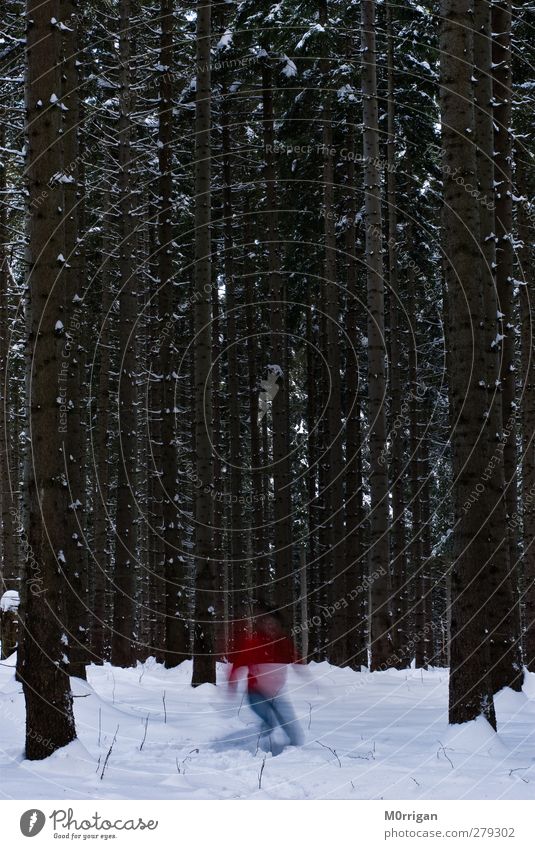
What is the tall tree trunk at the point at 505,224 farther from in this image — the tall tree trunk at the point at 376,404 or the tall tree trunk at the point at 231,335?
the tall tree trunk at the point at 231,335

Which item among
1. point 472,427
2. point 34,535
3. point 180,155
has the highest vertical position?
point 180,155

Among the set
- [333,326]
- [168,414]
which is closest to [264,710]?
[168,414]

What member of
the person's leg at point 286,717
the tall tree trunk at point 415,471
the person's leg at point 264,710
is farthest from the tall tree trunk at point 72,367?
the tall tree trunk at point 415,471

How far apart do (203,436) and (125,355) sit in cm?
364

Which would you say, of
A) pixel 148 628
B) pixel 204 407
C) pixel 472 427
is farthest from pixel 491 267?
pixel 148 628

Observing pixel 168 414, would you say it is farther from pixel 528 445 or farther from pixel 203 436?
pixel 528 445

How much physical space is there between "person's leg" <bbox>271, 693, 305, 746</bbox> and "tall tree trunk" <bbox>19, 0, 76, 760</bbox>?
7.17 ft

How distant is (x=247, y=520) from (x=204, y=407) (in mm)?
25998

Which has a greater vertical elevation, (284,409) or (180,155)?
(180,155)

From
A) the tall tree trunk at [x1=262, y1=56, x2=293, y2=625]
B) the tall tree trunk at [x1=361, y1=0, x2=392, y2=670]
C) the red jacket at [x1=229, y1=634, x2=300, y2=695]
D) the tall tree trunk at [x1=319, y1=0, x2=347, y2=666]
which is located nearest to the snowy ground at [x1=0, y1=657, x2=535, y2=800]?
the red jacket at [x1=229, y1=634, x2=300, y2=695]

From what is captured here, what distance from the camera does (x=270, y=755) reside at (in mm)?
8711

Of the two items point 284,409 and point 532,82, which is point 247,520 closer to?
point 284,409

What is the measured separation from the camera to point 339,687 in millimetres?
14375
